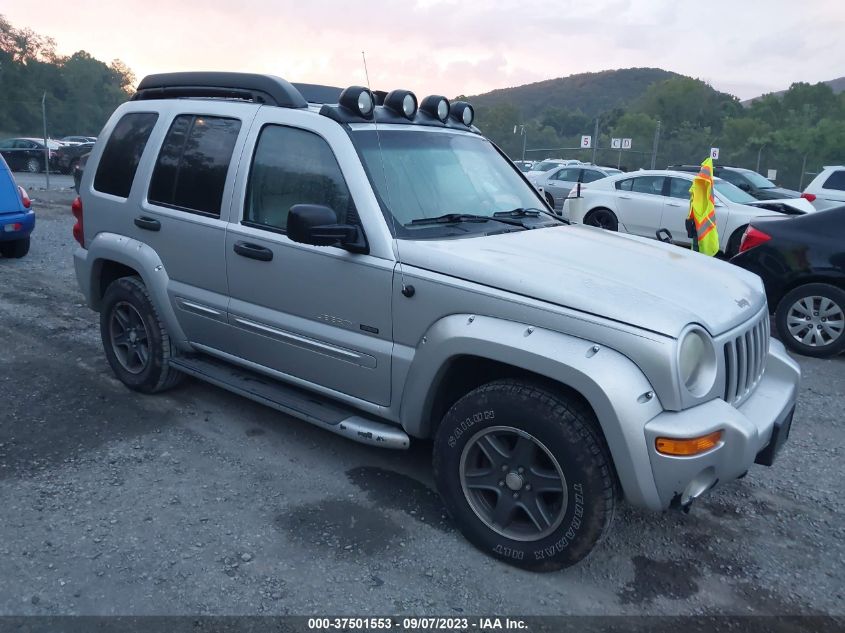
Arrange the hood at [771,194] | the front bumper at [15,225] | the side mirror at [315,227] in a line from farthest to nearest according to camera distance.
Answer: the hood at [771,194] → the front bumper at [15,225] → the side mirror at [315,227]

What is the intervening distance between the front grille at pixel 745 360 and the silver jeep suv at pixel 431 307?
0.02 meters

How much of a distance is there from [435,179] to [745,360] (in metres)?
1.82

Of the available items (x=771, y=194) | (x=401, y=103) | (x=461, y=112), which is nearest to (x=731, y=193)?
(x=771, y=194)

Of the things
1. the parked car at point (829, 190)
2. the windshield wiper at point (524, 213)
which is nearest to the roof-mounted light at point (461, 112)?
the windshield wiper at point (524, 213)

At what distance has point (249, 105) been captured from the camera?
418 cm

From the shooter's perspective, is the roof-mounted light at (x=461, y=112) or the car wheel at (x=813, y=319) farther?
the car wheel at (x=813, y=319)

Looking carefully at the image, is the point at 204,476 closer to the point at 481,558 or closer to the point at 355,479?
the point at 355,479

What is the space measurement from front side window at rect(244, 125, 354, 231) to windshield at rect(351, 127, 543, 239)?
0.66 feet

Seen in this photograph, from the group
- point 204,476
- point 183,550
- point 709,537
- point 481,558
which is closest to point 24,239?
point 204,476

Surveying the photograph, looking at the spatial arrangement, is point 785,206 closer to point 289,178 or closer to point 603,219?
point 603,219

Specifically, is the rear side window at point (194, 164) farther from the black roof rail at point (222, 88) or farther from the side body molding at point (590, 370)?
the side body molding at point (590, 370)

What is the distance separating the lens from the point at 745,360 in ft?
10.7

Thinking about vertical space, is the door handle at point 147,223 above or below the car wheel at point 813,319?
above

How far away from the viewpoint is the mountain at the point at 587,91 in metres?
133
